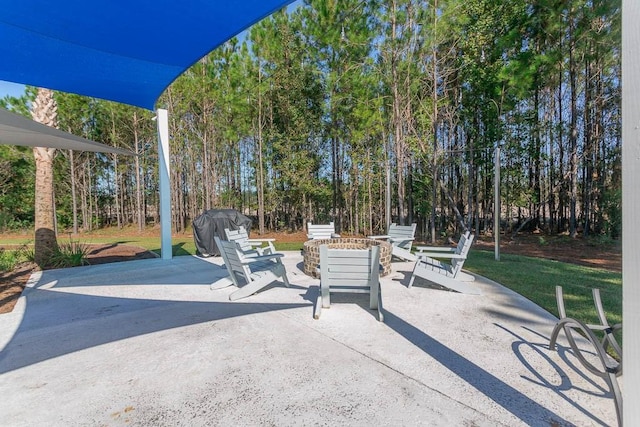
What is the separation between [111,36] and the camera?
9.16 ft

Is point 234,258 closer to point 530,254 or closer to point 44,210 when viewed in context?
point 44,210

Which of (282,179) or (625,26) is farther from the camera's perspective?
(282,179)

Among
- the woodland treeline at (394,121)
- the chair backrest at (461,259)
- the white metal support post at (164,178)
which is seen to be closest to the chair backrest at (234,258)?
the chair backrest at (461,259)

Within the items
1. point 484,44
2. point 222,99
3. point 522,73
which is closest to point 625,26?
point 522,73

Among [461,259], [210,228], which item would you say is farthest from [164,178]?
[461,259]

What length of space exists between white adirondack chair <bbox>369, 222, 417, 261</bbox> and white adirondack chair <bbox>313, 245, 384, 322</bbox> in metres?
2.60

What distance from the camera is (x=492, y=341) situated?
2.71 meters

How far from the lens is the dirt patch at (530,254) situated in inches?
193

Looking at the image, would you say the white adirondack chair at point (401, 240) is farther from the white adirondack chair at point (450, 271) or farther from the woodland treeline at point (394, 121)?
the woodland treeline at point (394, 121)

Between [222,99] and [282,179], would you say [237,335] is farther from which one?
[222,99]

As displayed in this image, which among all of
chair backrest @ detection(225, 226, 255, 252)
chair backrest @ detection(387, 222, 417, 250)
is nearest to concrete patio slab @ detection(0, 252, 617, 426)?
chair backrest @ detection(225, 226, 255, 252)

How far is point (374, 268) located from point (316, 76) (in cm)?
1257

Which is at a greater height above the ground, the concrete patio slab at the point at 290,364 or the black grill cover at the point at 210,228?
the black grill cover at the point at 210,228

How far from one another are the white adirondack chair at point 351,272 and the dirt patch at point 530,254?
3768 mm
